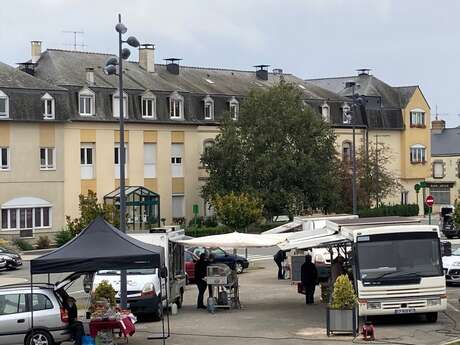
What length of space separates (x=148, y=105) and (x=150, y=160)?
12.1 ft

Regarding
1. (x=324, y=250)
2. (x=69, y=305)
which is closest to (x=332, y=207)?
(x=324, y=250)

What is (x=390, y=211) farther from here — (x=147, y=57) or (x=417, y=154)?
(x=147, y=57)

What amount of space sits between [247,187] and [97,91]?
1113 cm

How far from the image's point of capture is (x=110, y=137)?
69312 mm

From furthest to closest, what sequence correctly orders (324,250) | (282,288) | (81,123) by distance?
(81,123) → (324,250) → (282,288)

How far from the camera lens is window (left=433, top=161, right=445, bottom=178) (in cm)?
10119

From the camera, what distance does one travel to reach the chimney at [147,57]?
76.5m

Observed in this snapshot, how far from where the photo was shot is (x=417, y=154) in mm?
93000

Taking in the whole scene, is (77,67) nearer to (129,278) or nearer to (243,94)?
(243,94)

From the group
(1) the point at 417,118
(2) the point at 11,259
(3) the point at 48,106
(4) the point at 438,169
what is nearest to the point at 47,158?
(3) the point at 48,106

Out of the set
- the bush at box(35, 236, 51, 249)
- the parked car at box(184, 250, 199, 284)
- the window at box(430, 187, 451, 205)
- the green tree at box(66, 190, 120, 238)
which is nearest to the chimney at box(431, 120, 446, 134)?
the window at box(430, 187, 451, 205)

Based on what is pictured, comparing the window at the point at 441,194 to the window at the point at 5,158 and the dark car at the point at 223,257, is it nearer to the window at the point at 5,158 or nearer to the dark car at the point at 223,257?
the window at the point at 5,158

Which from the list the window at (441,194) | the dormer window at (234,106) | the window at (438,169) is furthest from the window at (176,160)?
the window at (438,169)

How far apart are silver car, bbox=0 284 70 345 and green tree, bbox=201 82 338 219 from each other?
46.3 m
